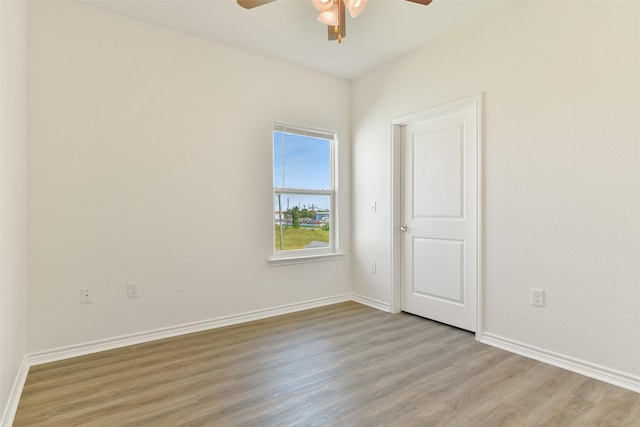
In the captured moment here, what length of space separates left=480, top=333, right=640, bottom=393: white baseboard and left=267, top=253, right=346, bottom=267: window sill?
1734mm

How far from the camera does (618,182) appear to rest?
6.99ft

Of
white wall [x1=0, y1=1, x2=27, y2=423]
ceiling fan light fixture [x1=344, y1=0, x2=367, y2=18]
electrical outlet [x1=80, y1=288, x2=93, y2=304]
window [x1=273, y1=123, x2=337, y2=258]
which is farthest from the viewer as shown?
window [x1=273, y1=123, x2=337, y2=258]

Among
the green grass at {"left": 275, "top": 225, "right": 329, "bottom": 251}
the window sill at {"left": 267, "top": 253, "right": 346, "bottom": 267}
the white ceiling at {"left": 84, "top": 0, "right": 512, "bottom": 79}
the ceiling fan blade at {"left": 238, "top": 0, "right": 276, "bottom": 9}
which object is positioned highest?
the white ceiling at {"left": 84, "top": 0, "right": 512, "bottom": 79}

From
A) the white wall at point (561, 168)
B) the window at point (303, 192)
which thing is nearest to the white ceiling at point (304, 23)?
the white wall at point (561, 168)

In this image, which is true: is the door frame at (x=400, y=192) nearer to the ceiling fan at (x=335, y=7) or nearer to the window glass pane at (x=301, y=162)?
the window glass pane at (x=301, y=162)

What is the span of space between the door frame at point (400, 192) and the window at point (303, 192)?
773 mm

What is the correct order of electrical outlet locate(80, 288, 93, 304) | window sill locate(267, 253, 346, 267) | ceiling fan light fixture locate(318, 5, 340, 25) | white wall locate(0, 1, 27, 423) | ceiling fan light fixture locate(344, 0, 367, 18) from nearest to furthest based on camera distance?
white wall locate(0, 1, 27, 423)
ceiling fan light fixture locate(344, 0, 367, 18)
ceiling fan light fixture locate(318, 5, 340, 25)
electrical outlet locate(80, 288, 93, 304)
window sill locate(267, 253, 346, 267)

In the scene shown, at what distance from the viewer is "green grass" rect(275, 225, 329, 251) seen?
372 cm

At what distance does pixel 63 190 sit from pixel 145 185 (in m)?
0.55

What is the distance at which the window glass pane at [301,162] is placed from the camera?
3.68 metres

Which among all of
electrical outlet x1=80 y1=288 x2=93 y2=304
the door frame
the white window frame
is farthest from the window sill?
electrical outlet x1=80 y1=288 x2=93 y2=304

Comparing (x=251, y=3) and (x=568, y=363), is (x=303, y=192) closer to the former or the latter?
(x=251, y=3)

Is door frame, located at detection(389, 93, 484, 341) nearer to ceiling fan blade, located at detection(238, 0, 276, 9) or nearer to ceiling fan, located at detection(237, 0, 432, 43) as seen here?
ceiling fan, located at detection(237, 0, 432, 43)

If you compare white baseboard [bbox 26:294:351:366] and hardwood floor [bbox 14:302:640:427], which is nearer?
hardwood floor [bbox 14:302:640:427]
